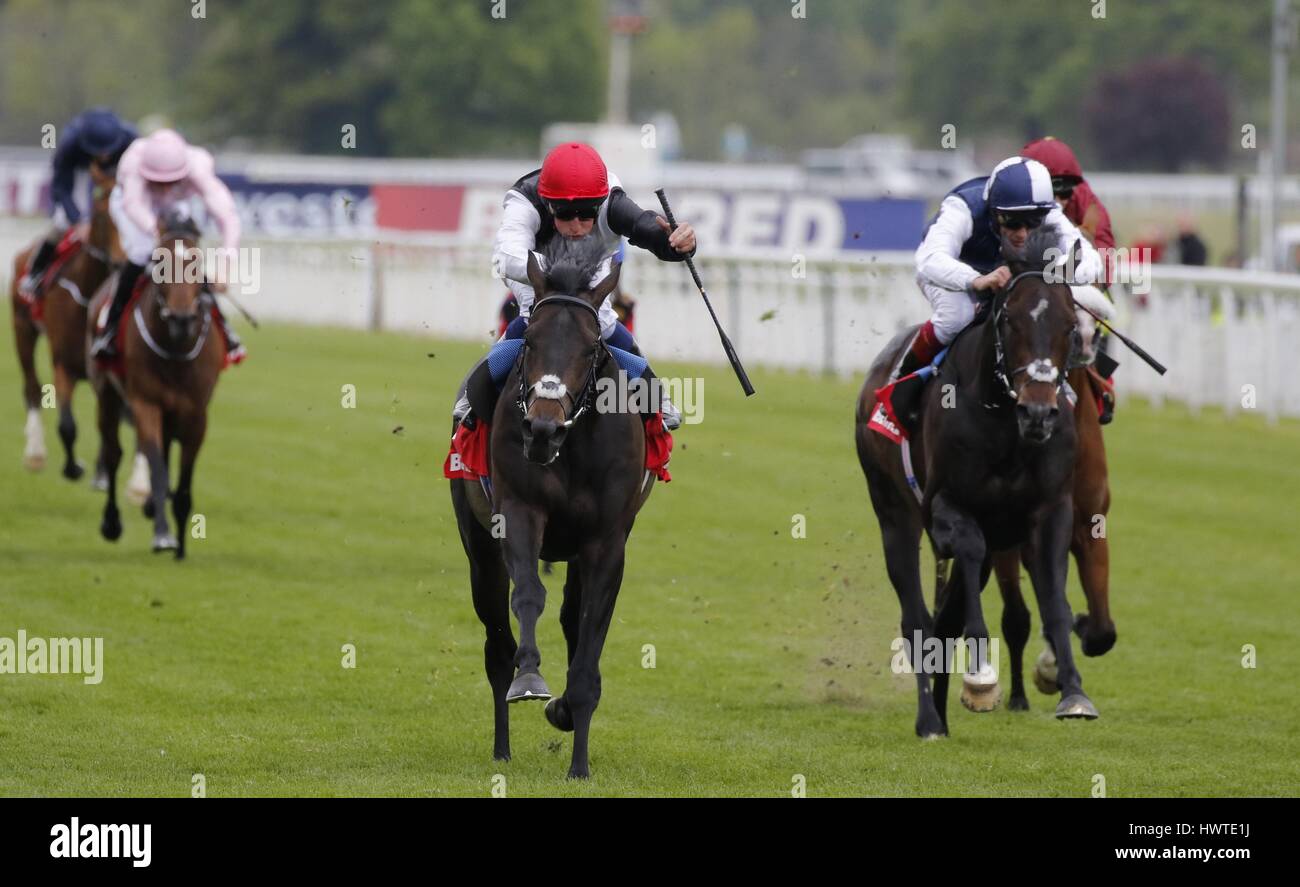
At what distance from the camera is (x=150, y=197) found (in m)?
12.4

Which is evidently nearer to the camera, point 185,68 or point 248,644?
point 248,644

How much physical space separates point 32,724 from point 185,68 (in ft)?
238

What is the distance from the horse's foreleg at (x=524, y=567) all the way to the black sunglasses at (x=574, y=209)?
0.95 m

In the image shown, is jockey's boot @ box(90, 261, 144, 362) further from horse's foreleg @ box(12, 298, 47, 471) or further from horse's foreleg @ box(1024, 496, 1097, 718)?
horse's foreleg @ box(1024, 496, 1097, 718)

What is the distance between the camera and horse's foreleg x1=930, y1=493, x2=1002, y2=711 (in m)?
7.67

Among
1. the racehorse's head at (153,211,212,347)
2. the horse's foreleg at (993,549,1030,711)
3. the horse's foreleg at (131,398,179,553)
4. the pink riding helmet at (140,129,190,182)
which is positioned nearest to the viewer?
the horse's foreleg at (993,549,1030,711)

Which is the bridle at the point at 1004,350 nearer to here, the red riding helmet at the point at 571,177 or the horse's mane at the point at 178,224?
the red riding helmet at the point at 571,177

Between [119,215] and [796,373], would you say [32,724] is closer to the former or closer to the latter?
A: [119,215]

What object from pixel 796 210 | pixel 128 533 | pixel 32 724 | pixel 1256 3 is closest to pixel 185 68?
pixel 1256 3

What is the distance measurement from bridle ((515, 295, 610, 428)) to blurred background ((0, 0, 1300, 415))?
297cm

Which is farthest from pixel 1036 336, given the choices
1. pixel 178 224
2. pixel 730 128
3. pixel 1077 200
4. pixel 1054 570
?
pixel 730 128

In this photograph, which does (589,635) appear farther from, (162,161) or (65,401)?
(65,401)

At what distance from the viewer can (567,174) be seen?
7137mm

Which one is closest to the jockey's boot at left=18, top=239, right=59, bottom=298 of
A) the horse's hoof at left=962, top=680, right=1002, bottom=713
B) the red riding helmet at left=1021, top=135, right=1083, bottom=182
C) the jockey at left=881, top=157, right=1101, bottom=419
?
the jockey at left=881, top=157, right=1101, bottom=419
